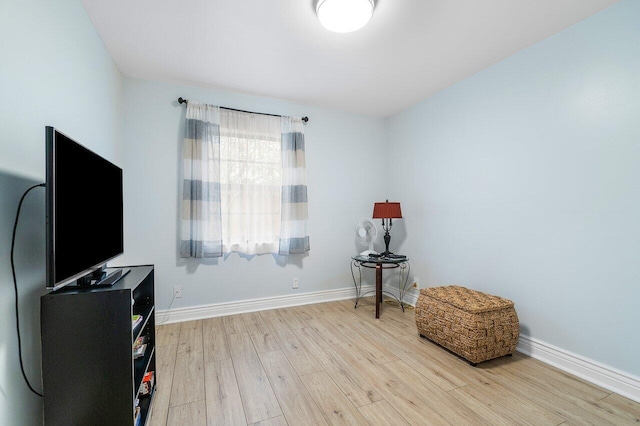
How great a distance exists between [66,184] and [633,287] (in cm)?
305

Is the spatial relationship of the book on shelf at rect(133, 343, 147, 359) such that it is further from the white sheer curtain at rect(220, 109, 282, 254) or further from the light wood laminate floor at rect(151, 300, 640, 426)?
the white sheer curtain at rect(220, 109, 282, 254)

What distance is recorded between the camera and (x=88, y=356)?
1142 mm

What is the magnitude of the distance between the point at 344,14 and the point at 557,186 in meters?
1.95

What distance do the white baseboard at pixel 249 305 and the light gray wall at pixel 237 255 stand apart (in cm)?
6

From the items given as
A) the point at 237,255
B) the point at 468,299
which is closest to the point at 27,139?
the point at 237,255

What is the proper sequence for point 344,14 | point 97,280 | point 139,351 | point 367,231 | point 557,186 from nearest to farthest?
point 97,280, point 139,351, point 344,14, point 557,186, point 367,231

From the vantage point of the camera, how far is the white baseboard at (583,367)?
170 cm

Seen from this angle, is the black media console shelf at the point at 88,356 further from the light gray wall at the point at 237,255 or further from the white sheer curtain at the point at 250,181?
the white sheer curtain at the point at 250,181

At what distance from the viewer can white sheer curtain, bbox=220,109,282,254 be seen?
299 cm

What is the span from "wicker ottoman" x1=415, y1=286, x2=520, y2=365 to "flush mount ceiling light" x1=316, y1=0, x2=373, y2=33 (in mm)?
2132

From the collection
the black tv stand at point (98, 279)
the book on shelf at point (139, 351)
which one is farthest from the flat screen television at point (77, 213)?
the book on shelf at point (139, 351)

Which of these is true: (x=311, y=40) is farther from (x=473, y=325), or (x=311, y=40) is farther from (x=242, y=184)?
(x=473, y=325)

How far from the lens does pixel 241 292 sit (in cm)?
310

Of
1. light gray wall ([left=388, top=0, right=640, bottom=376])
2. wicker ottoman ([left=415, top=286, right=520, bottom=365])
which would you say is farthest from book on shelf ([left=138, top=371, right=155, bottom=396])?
light gray wall ([left=388, top=0, right=640, bottom=376])
